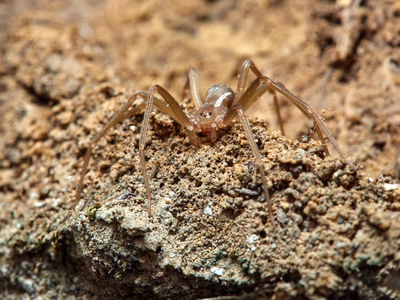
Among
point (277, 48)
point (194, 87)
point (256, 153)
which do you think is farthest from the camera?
point (277, 48)

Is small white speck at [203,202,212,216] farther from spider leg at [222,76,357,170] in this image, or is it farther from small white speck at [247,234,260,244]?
spider leg at [222,76,357,170]

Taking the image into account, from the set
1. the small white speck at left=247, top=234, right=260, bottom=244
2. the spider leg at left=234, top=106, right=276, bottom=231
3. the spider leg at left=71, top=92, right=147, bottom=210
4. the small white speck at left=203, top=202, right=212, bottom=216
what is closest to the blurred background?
the spider leg at left=71, top=92, right=147, bottom=210

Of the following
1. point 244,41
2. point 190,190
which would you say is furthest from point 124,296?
point 244,41

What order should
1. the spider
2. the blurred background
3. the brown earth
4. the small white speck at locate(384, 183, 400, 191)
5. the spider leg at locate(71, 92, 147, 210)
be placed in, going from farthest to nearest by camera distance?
the blurred background < the spider leg at locate(71, 92, 147, 210) < the spider < the small white speck at locate(384, 183, 400, 191) < the brown earth

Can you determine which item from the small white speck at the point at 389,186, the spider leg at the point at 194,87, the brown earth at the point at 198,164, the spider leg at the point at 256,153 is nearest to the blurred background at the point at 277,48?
the brown earth at the point at 198,164

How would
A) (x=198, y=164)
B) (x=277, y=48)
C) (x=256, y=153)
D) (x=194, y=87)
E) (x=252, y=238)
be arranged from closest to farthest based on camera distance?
(x=252, y=238) → (x=256, y=153) → (x=198, y=164) → (x=194, y=87) → (x=277, y=48)

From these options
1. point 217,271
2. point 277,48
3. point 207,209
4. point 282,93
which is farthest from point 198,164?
point 277,48

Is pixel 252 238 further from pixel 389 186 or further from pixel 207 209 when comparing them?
pixel 389 186

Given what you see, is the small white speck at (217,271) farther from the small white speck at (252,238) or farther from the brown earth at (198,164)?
the small white speck at (252,238)

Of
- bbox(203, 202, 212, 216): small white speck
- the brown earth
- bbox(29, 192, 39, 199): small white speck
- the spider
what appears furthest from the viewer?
bbox(29, 192, 39, 199): small white speck
